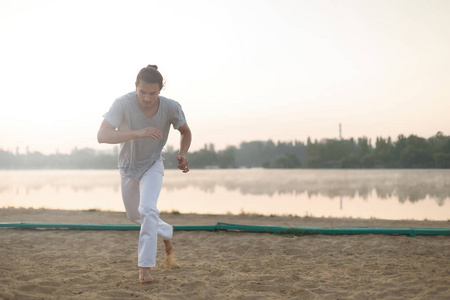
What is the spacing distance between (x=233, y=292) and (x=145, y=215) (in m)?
1.14

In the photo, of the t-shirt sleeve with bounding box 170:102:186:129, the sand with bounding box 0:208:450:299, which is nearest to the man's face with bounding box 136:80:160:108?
the t-shirt sleeve with bounding box 170:102:186:129

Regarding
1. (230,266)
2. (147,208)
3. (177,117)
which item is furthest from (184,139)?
(230,266)

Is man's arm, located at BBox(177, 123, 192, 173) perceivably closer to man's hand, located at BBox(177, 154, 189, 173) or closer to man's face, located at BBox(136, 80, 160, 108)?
man's hand, located at BBox(177, 154, 189, 173)

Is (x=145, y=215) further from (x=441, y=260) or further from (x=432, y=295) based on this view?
(x=441, y=260)

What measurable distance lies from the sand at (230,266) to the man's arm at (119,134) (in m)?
1.44

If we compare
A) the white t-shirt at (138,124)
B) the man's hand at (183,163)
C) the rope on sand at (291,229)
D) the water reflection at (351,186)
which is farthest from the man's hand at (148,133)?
the water reflection at (351,186)

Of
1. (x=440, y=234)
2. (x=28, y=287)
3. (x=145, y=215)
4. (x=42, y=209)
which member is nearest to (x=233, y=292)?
(x=145, y=215)

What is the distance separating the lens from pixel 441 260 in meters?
4.80

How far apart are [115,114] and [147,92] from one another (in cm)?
42

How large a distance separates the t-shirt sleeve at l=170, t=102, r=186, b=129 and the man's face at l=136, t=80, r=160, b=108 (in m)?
0.35

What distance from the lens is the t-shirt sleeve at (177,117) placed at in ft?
13.4

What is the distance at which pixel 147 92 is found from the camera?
3693mm

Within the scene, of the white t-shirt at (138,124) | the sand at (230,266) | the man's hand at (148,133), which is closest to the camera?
the man's hand at (148,133)

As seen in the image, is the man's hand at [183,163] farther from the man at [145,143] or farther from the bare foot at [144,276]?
the bare foot at [144,276]
